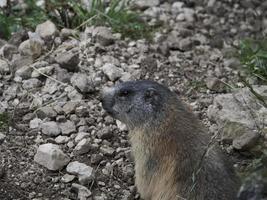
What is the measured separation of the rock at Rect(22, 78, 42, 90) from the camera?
625 centimetres

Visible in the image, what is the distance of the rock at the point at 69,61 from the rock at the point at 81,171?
1220mm

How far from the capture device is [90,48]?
22.0 ft

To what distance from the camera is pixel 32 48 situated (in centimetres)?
650

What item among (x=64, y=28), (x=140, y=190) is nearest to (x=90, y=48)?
(x=64, y=28)

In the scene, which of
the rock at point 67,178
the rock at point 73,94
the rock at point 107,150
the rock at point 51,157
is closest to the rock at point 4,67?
the rock at point 73,94

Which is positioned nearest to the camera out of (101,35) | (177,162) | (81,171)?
(177,162)

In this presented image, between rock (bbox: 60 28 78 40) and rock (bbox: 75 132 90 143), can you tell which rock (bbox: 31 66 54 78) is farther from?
rock (bbox: 75 132 90 143)

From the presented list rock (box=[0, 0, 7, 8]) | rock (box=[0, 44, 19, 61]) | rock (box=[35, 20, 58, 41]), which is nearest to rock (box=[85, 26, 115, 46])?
rock (box=[35, 20, 58, 41])

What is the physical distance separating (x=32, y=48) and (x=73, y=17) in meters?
0.70

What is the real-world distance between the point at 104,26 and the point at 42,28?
65 centimetres

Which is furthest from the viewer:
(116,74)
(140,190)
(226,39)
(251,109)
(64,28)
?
(226,39)

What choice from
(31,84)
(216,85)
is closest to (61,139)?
(31,84)

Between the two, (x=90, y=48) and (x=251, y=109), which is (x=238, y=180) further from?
(x=90, y=48)

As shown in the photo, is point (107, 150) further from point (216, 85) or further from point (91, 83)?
point (216, 85)
